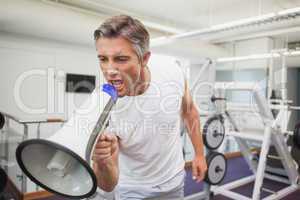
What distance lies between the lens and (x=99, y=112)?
0.60 meters

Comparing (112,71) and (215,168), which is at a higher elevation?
(112,71)

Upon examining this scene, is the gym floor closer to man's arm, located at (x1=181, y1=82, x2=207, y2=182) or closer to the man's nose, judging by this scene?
man's arm, located at (x1=181, y1=82, x2=207, y2=182)

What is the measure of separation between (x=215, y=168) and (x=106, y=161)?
2449 millimetres

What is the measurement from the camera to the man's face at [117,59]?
2.55 feet

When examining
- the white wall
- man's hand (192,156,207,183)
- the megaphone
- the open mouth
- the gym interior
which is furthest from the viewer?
the white wall

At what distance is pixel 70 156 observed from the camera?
1.94 feet

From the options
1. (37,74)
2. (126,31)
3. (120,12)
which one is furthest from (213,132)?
(37,74)

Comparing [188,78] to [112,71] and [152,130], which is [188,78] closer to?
[152,130]

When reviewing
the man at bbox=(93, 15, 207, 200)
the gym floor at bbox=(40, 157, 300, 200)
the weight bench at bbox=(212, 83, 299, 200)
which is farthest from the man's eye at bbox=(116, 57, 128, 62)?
the gym floor at bbox=(40, 157, 300, 200)

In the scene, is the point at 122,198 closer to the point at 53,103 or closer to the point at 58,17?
the point at 58,17

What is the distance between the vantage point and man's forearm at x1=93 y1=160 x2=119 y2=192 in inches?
32.8

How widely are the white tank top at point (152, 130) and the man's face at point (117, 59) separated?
0.58 feet

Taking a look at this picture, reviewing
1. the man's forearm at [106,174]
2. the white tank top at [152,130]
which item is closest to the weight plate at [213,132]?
the white tank top at [152,130]

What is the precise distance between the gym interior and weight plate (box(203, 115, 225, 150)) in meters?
0.01
